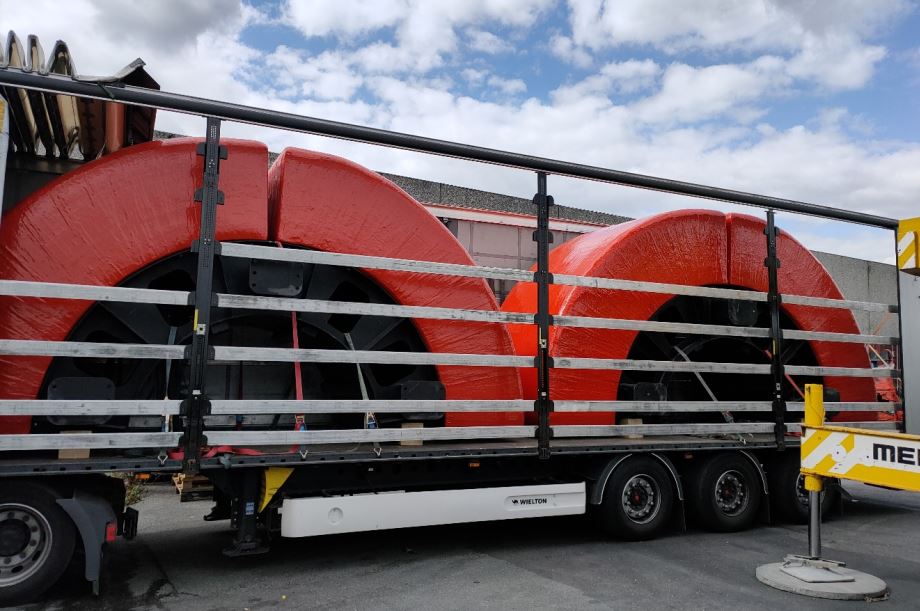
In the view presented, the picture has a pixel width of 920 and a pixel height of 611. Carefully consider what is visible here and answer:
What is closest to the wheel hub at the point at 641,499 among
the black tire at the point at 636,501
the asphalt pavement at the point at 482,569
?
the black tire at the point at 636,501

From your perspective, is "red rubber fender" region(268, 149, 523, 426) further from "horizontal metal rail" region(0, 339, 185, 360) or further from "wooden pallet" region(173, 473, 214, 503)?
"wooden pallet" region(173, 473, 214, 503)

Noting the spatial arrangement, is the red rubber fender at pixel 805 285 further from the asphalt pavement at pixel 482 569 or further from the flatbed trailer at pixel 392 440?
the asphalt pavement at pixel 482 569

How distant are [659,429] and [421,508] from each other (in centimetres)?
225

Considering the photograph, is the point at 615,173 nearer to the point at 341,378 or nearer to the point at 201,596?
the point at 341,378

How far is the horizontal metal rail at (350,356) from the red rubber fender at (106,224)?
0.83 ft

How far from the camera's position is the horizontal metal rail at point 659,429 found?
19.1ft

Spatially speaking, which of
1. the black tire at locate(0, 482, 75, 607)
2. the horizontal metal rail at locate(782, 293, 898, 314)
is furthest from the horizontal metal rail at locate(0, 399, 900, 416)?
the horizontal metal rail at locate(782, 293, 898, 314)

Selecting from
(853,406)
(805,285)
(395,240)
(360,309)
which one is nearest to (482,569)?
(360,309)

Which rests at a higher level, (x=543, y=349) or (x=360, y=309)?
(x=360, y=309)

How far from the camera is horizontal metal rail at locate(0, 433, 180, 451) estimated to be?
4.09 m

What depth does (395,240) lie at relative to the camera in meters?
5.44

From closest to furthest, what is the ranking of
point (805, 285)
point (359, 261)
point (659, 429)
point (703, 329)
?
point (359, 261)
point (659, 429)
point (703, 329)
point (805, 285)

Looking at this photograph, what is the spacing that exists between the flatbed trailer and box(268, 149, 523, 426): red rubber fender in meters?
0.17

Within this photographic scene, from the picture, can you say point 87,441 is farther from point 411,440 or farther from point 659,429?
point 659,429
